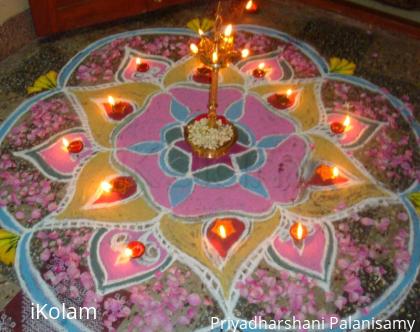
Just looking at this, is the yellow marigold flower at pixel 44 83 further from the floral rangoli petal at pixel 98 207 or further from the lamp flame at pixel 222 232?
the lamp flame at pixel 222 232

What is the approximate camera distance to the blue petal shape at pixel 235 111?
363 cm

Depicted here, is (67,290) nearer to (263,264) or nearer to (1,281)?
(1,281)

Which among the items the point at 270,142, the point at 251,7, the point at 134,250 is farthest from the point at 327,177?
the point at 251,7

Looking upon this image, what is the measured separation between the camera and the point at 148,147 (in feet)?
11.2

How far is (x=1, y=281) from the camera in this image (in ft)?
8.88

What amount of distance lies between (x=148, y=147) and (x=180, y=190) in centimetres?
49

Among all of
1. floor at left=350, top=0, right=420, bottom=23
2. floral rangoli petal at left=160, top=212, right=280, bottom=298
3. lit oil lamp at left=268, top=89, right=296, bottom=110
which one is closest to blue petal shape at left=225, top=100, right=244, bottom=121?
lit oil lamp at left=268, top=89, right=296, bottom=110

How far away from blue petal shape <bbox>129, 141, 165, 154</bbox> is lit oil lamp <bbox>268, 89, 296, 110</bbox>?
1048 mm

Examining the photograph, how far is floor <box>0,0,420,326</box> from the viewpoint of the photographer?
154 inches

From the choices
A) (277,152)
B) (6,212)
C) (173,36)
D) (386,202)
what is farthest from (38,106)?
(386,202)

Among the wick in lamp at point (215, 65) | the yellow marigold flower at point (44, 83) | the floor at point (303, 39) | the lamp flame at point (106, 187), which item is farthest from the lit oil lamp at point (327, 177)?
the yellow marigold flower at point (44, 83)

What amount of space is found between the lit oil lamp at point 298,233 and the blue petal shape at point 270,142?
73 centimetres

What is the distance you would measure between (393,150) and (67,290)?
8.52ft

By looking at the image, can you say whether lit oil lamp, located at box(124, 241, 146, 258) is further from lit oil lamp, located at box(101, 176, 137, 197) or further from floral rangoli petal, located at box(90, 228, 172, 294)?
lit oil lamp, located at box(101, 176, 137, 197)
